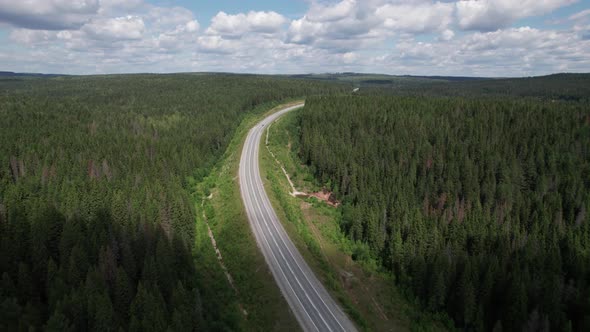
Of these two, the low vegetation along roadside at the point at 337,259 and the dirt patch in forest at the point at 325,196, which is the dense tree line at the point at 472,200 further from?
the low vegetation along roadside at the point at 337,259

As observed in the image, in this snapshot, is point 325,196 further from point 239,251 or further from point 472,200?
point 239,251

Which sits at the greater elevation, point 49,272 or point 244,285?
point 49,272

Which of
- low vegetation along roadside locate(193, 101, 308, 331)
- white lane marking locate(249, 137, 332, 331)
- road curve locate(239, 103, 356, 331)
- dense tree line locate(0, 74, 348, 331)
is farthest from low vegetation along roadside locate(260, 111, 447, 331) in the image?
dense tree line locate(0, 74, 348, 331)

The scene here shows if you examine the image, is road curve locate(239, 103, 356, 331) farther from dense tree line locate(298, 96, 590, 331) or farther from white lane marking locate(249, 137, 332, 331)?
dense tree line locate(298, 96, 590, 331)

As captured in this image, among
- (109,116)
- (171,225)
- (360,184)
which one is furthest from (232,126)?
(171,225)

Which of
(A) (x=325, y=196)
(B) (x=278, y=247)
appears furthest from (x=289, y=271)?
(A) (x=325, y=196)

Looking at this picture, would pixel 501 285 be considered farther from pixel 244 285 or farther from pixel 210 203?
pixel 210 203
